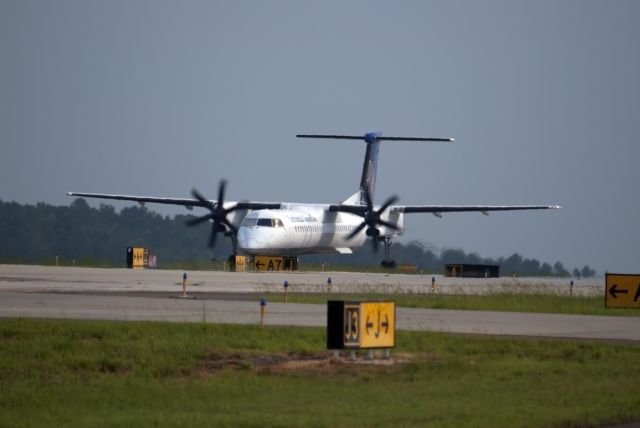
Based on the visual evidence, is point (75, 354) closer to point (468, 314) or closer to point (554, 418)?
point (554, 418)

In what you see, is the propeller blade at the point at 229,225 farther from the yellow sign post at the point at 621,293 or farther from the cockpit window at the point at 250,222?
the yellow sign post at the point at 621,293

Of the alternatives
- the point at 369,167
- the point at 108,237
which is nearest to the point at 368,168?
the point at 369,167

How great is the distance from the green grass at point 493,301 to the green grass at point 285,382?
11725 millimetres

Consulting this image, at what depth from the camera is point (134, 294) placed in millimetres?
39844

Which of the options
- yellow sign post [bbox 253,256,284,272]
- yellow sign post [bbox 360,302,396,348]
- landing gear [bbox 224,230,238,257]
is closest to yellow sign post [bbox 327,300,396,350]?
yellow sign post [bbox 360,302,396,348]

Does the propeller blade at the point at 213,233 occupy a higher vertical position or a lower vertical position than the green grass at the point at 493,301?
higher

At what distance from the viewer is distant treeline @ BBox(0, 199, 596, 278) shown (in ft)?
342

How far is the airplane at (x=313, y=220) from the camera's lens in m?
69.2

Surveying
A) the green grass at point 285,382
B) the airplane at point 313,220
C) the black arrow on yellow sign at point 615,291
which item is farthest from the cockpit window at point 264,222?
the green grass at point 285,382

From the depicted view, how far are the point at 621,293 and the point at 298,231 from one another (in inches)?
1397

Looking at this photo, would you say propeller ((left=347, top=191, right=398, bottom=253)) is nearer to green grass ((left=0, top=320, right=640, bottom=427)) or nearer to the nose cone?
the nose cone

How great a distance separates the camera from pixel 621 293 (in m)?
38.3

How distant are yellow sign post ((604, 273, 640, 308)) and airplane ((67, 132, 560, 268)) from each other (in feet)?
104

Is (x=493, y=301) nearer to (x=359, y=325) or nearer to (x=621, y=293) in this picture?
(x=621, y=293)
